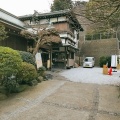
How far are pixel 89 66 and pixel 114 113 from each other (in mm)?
20445

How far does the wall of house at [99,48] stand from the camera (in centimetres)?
3019

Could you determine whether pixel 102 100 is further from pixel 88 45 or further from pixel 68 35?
pixel 88 45

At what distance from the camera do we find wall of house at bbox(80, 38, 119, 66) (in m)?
30.2

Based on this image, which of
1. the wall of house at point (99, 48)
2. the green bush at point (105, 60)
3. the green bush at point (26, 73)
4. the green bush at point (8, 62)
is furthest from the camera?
the wall of house at point (99, 48)

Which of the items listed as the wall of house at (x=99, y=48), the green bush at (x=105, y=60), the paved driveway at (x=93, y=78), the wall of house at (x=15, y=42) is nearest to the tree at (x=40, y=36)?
the wall of house at (x=15, y=42)

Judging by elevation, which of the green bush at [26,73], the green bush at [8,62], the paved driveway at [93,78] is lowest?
the paved driveway at [93,78]

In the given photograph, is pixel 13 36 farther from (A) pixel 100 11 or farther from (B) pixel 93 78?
(A) pixel 100 11

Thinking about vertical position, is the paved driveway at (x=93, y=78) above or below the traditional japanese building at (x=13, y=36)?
below

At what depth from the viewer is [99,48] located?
31.2 metres

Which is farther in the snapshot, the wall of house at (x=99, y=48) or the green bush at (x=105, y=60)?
the wall of house at (x=99, y=48)

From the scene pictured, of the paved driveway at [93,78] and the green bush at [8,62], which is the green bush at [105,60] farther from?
the green bush at [8,62]

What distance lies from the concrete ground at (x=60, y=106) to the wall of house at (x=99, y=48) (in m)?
22.8

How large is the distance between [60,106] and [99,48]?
26.0 m

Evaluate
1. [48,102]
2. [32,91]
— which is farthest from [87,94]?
[32,91]
